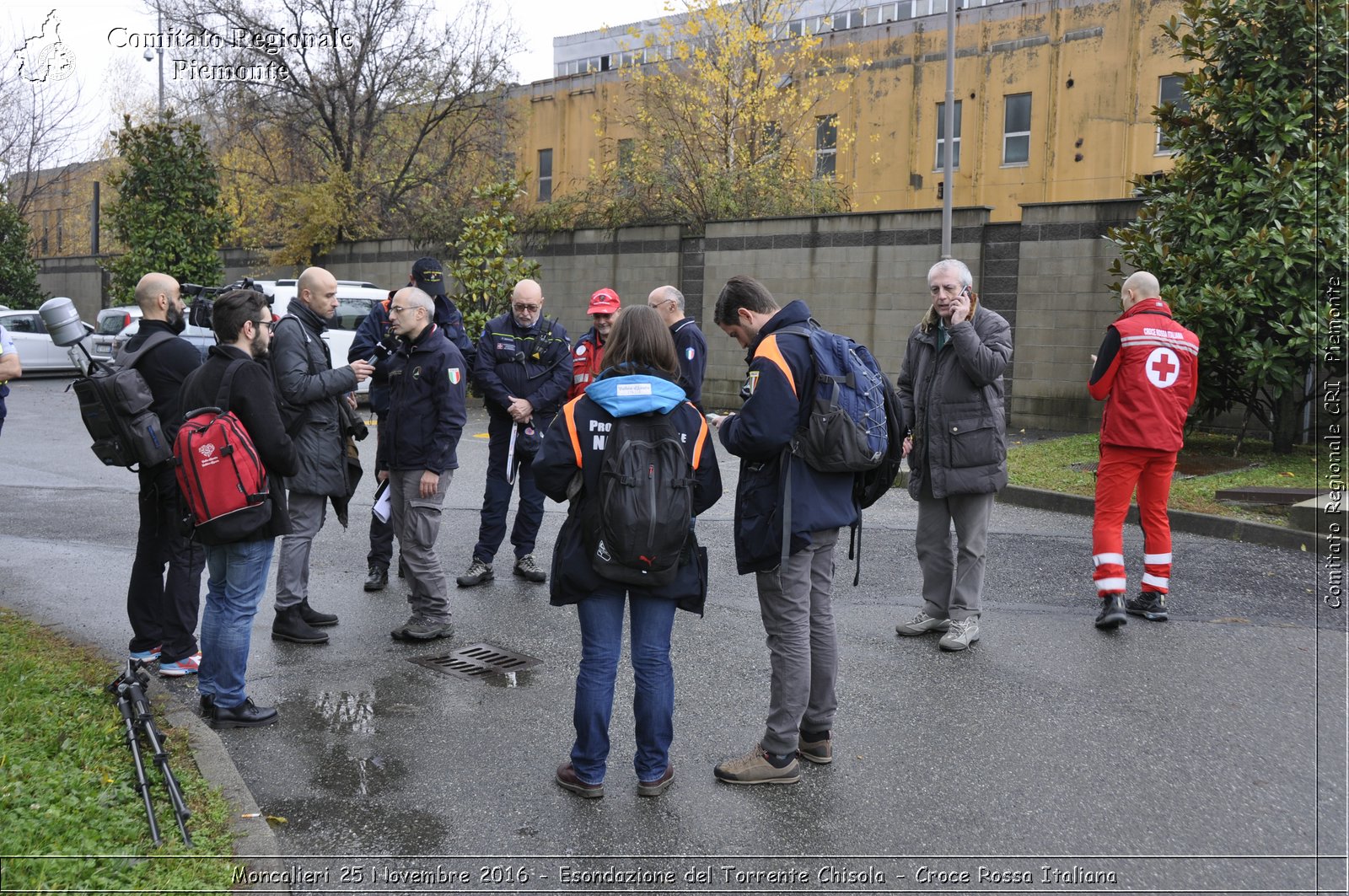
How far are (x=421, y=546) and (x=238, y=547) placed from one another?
1468 mm

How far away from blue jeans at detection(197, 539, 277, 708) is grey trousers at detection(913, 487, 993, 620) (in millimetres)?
3480

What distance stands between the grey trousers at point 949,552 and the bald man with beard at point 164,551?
3.90m

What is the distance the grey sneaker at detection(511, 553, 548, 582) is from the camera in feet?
25.2

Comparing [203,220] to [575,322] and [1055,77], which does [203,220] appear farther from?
[1055,77]

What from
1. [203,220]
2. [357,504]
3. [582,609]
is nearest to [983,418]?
[582,609]

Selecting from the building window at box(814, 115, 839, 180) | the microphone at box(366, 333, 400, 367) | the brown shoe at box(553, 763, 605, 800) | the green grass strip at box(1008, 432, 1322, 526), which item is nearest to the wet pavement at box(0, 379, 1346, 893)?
the brown shoe at box(553, 763, 605, 800)

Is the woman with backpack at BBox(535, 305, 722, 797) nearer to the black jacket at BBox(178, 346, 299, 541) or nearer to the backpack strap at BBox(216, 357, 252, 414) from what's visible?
the black jacket at BBox(178, 346, 299, 541)

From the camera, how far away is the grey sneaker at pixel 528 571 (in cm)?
768

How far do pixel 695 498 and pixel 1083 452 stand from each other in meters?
9.71

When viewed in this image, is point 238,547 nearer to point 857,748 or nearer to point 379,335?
point 379,335

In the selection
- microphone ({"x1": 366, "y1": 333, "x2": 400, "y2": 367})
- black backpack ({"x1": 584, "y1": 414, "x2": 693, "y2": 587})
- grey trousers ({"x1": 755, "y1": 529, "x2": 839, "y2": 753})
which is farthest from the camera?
microphone ({"x1": 366, "y1": 333, "x2": 400, "y2": 367})

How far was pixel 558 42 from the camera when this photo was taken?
49.1 m

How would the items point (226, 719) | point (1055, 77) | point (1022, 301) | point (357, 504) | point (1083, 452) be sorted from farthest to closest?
point (1055, 77), point (1022, 301), point (1083, 452), point (357, 504), point (226, 719)

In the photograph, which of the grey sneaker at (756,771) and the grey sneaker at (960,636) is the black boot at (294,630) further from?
the grey sneaker at (960,636)
